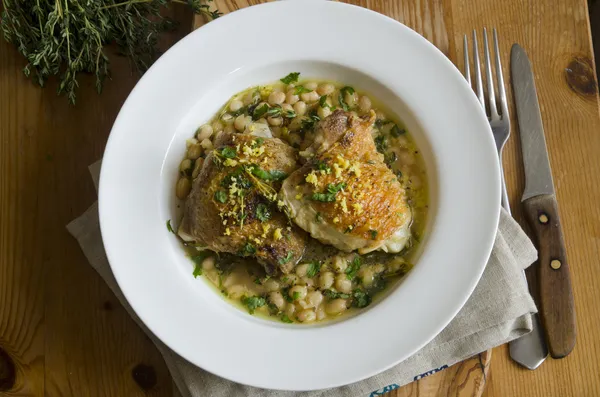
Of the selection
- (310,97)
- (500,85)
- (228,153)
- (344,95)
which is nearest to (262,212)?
(228,153)

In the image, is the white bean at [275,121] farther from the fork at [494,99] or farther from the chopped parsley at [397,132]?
the fork at [494,99]

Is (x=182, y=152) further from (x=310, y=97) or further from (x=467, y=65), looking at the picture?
(x=467, y=65)

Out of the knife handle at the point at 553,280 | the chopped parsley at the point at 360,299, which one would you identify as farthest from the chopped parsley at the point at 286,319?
the knife handle at the point at 553,280

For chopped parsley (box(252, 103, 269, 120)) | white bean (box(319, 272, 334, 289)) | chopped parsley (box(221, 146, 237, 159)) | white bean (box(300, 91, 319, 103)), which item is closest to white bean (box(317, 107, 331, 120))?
white bean (box(300, 91, 319, 103))

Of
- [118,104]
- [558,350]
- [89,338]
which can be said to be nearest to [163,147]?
[118,104]

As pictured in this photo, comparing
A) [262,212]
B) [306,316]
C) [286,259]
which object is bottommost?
[306,316]

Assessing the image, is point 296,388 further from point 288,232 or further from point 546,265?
point 546,265

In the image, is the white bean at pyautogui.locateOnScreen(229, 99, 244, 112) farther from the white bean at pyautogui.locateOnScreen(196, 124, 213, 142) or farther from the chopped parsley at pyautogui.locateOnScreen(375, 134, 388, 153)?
the chopped parsley at pyautogui.locateOnScreen(375, 134, 388, 153)
